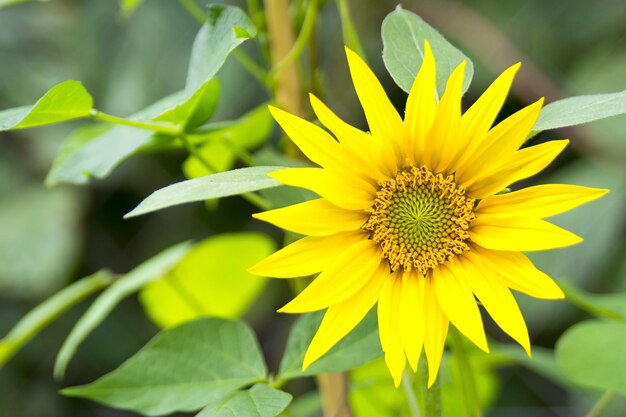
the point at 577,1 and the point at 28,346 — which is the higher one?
the point at 577,1

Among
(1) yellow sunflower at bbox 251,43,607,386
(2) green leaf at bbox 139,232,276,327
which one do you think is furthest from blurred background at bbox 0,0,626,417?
(1) yellow sunflower at bbox 251,43,607,386

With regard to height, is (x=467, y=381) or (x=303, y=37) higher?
(x=303, y=37)

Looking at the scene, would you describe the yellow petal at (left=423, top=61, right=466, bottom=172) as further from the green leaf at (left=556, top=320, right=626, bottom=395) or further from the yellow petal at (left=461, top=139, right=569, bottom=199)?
the green leaf at (left=556, top=320, right=626, bottom=395)

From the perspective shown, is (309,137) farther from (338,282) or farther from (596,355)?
(596,355)

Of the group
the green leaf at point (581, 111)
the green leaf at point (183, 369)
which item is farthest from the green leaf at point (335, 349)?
the green leaf at point (581, 111)

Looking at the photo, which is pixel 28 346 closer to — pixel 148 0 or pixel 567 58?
pixel 148 0

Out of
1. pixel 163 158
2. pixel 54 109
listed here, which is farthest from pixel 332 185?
pixel 163 158

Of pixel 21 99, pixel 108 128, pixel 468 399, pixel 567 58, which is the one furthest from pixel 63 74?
pixel 468 399
